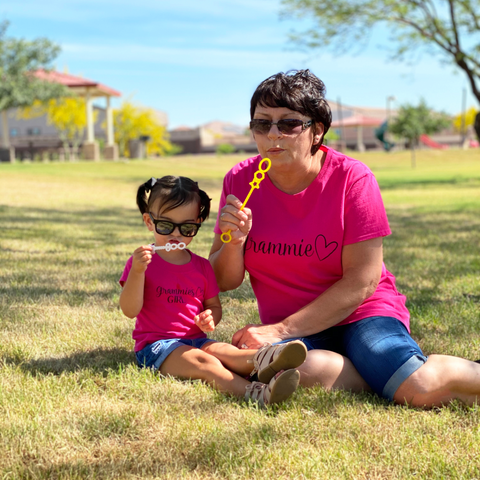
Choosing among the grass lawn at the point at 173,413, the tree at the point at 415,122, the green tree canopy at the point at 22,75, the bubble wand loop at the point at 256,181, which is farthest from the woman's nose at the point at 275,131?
the tree at the point at 415,122

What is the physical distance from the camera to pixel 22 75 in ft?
107

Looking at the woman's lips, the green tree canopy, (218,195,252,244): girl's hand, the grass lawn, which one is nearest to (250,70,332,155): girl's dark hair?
the woman's lips

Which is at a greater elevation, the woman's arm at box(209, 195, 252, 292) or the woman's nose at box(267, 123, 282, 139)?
the woman's nose at box(267, 123, 282, 139)

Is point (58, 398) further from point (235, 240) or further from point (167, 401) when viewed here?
→ point (235, 240)

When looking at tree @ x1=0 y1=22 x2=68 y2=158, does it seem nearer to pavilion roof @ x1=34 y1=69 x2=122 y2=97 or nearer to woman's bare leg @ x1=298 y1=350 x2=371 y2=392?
pavilion roof @ x1=34 y1=69 x2=122 y2=97

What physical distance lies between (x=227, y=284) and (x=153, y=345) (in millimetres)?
463

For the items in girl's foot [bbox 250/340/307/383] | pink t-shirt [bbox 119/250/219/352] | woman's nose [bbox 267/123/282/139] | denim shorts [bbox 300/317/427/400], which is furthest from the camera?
pink t-shirt [bbox 119/250/219/352]

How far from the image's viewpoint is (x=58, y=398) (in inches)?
94.9

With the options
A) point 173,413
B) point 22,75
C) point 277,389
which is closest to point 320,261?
point 277,389

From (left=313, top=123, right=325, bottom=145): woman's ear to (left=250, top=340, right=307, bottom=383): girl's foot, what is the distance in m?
0.89

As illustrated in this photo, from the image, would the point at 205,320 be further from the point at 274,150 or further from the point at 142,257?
the point at 274,150

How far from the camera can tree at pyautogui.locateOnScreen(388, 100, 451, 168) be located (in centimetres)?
5500

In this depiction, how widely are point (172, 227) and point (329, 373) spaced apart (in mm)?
915

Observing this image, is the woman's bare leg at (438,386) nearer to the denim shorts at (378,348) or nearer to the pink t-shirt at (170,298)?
the denim shorts at (378,348)
